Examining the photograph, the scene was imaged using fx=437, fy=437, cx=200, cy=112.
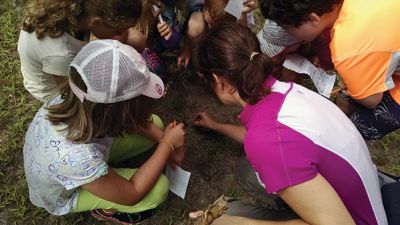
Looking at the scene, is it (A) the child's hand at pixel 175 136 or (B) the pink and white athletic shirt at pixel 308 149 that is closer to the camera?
(B) the pink and white athletic shirt at pixel 308 149

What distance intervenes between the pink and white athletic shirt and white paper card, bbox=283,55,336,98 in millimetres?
611

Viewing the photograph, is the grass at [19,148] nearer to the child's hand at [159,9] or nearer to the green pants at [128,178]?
the green pants at [128,178]

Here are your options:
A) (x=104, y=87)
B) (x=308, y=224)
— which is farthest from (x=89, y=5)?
(x=308, y=224)

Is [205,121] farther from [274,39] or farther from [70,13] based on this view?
[70,13]

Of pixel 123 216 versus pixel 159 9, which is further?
pixel 159 9

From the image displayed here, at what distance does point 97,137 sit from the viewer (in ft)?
5.98

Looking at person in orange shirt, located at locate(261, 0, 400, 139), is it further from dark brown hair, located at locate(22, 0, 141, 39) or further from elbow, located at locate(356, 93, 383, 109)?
dark brown hair, located at locate(22, 0, 141, 39)

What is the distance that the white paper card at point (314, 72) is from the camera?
2307 millimetres

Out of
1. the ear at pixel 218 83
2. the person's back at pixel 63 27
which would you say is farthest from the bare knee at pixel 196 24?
the ear at pixel 218 83

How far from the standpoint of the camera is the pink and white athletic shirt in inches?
59.6

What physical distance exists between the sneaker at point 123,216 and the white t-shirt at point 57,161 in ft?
0.84

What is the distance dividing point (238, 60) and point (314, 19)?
1.66 ft

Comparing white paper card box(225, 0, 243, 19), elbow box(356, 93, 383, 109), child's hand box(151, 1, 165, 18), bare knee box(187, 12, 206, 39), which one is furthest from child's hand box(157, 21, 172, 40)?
elbow box(356, 93, 383, 109)

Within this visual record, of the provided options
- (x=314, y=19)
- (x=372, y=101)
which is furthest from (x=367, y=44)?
(x=372, y=101)
